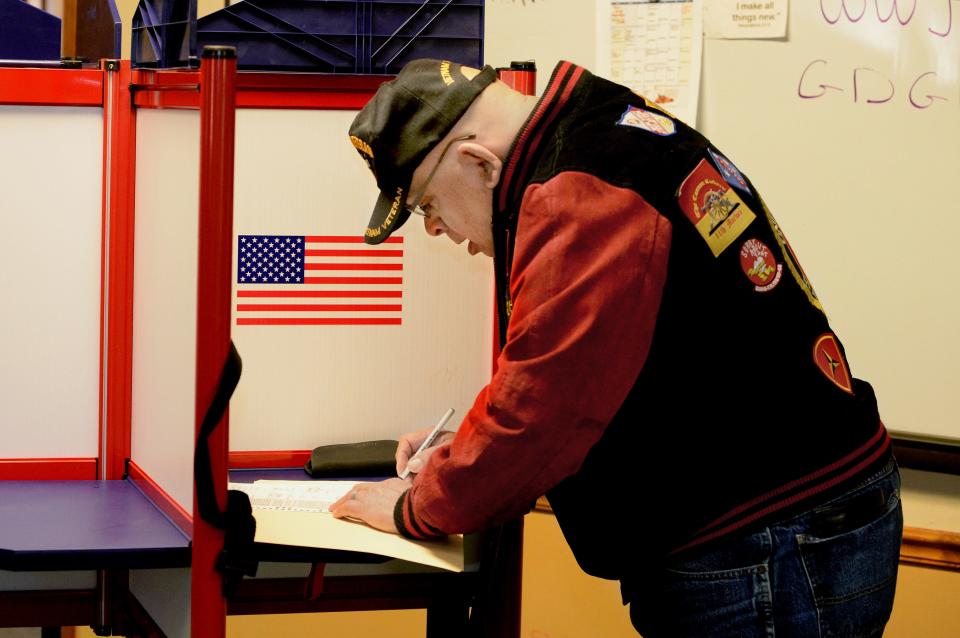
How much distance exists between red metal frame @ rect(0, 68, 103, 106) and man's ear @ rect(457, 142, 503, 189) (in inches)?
20.8

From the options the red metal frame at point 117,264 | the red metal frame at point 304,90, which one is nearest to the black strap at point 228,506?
the red metal frame at point 117,264

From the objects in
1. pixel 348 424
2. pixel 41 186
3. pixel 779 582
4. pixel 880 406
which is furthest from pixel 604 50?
pixel 779 582

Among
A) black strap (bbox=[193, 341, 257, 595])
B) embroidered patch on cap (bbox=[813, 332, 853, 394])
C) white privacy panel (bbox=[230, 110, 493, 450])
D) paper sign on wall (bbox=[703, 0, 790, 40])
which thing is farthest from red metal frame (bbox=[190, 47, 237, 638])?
paper sign on wall (bbox=[703, 0, 790, 40])

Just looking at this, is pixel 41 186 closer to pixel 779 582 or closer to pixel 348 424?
pixel 348 424

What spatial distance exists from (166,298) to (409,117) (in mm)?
333

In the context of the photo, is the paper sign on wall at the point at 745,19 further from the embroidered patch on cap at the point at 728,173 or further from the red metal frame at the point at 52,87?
the red metal frame at the point at 52,87

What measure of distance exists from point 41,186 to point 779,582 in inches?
39.1

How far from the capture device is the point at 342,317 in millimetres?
1457

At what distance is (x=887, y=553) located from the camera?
3.67 feet

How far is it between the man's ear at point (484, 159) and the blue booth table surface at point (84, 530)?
476 mm

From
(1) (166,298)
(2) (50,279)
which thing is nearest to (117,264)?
(2) (50,279)

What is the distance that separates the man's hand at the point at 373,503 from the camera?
3.86 feet

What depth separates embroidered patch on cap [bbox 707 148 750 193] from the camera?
1.09 metres

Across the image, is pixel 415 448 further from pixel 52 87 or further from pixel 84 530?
pixel 52 87
